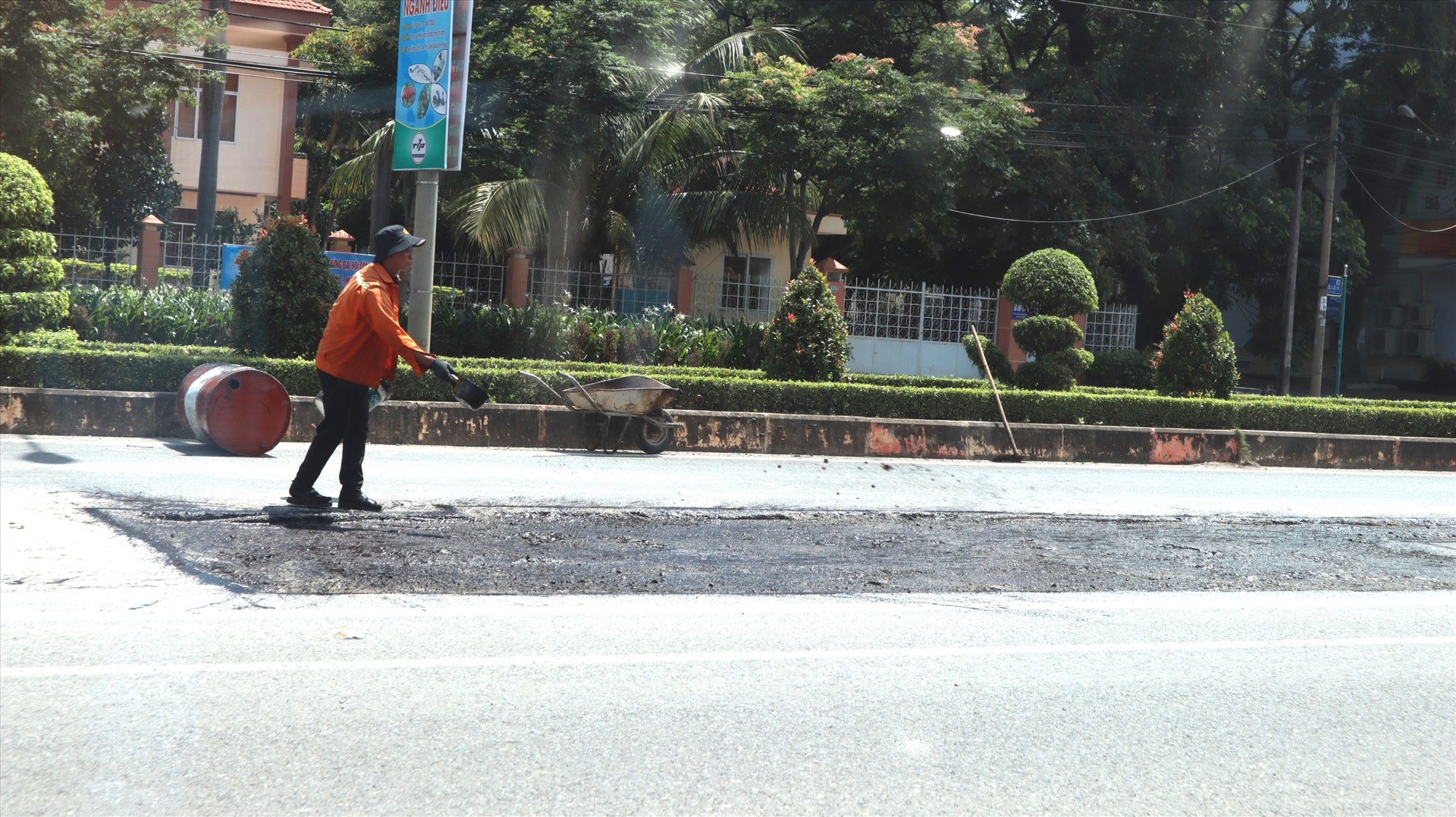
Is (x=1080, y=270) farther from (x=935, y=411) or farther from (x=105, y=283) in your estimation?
(x=105, y=283)

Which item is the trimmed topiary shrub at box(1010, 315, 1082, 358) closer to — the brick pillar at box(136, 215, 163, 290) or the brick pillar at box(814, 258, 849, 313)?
the brick pillar at box(814, 258, 849, 313)

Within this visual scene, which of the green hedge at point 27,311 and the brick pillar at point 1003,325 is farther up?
the brick pillar at point 1003,325

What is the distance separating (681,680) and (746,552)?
9.94 feet

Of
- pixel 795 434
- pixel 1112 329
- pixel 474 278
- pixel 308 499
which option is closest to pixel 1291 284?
pixel 1112 329

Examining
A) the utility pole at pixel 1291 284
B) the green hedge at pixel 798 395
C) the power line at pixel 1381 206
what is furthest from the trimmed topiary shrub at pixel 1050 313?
the power line at pixel 1381 206

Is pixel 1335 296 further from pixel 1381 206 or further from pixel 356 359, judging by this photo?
pixel 356 359

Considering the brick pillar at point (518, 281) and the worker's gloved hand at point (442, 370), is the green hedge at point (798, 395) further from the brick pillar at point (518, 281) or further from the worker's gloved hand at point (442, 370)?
the worker's gloved hand at point (442, 370)

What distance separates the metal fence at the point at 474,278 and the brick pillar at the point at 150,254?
17.6ft

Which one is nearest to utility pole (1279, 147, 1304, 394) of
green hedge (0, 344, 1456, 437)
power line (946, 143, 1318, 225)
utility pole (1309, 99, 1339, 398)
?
utility pole (1309, 99, 1339, 398)

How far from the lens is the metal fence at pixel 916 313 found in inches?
1020

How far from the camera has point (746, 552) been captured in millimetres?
7988

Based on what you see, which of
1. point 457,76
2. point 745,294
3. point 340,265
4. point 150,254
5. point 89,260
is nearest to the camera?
point 457,76

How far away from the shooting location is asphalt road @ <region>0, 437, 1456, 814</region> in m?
3.90

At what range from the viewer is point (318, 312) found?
47.1 feet
